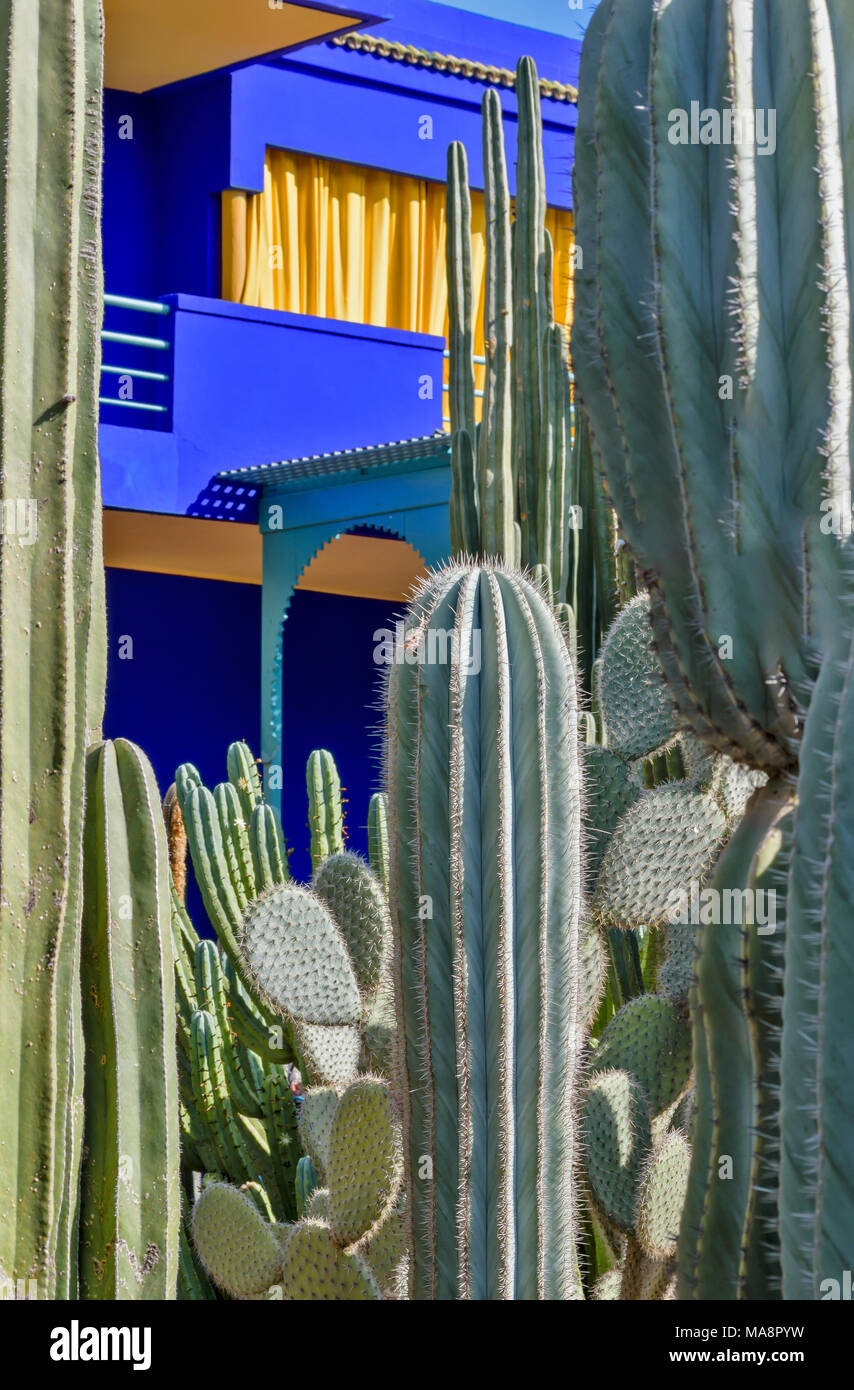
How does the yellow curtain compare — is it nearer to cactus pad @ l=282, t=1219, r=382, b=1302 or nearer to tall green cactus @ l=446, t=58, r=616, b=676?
tall green cactus @ l=446, t=58, r=616, b=676

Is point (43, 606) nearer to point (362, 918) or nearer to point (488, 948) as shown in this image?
point (488, 948)

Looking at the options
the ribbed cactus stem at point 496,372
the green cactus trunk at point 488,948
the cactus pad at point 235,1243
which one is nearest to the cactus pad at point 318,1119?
the cactus pad at point 235,1243

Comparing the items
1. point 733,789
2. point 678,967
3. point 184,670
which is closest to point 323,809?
point 733,789

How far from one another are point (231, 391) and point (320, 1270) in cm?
743

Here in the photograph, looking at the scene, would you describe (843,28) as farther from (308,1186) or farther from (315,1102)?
(308,1186)

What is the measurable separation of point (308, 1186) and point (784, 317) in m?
2.92

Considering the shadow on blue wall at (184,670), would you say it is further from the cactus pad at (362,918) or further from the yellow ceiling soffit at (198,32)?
the cactus pad at (362,918)

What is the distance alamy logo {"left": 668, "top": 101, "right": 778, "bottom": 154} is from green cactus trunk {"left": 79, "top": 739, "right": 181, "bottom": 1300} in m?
1.06

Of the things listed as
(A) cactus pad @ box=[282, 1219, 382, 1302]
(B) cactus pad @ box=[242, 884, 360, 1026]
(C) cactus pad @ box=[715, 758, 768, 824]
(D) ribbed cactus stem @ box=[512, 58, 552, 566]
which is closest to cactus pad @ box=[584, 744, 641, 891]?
(C) cactus pad @ box=[715, 758, 768, 824]

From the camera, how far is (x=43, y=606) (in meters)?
1.73

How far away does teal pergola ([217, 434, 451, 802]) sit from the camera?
8.91m

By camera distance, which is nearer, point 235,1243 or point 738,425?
point 738,425
